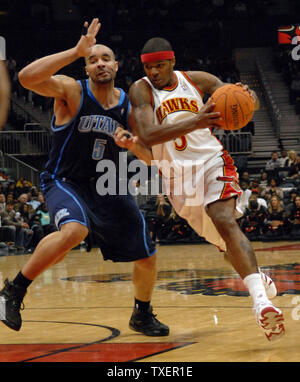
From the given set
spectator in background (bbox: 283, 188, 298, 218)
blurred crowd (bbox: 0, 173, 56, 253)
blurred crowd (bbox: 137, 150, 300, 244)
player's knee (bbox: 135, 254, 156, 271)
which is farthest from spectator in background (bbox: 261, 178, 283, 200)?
player's knee (bbox: 135, 254, 156, 271)

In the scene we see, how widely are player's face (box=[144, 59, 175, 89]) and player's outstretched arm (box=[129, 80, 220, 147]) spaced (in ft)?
0.30

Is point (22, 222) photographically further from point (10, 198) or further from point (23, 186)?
point (23, 186)

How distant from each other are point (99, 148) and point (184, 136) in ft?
1.94

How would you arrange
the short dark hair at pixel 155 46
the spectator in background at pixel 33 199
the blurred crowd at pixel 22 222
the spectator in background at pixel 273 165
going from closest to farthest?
the short dark hair at pixel 155 46 < the blurred crowd at pixel 22 222 < the spectator in background at pixel 33 199 < the spectator in background at pixel 273 165

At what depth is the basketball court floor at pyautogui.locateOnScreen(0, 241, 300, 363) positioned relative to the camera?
12.5ft

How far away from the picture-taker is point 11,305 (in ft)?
13.8

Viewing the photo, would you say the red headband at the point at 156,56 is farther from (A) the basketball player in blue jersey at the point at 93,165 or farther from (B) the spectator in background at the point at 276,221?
(B) the spectator in background at the point at 276,221

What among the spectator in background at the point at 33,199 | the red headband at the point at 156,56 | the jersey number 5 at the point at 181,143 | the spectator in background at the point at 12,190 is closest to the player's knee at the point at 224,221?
the jersey number 5 at the point at 181,143

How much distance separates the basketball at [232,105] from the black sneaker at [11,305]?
1.69 metres

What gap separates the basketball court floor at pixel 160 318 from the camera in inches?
149

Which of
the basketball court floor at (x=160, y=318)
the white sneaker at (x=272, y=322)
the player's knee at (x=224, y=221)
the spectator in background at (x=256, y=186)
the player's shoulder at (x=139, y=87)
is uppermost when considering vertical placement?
the player's shoulder at (x=139, y=87)

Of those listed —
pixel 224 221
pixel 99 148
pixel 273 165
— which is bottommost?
pixel 224 221

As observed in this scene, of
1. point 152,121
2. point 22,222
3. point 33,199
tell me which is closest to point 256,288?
point 152,121

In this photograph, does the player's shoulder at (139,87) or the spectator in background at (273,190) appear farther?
the spectator in background at (273,190)
